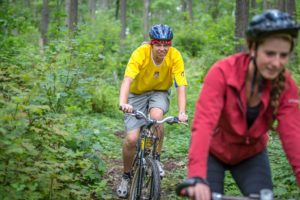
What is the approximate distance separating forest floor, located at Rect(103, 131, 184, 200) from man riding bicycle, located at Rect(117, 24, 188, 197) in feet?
1.83

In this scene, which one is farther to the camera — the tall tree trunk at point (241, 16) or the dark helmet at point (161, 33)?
the tall tree trunk at point (241, 16)

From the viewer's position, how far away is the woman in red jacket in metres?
2.83

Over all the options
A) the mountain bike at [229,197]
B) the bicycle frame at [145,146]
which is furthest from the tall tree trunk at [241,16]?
the mountain bike at [229,197]

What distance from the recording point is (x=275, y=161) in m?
7.15

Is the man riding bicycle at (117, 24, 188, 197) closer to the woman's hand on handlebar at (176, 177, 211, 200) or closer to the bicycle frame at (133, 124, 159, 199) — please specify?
the bicycle frame at (133, 124, 159, 199)

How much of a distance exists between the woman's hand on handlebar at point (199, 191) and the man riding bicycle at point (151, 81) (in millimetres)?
3024

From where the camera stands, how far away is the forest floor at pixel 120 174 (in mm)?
6715

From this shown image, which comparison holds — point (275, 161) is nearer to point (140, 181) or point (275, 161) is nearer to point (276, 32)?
point (140, 181)

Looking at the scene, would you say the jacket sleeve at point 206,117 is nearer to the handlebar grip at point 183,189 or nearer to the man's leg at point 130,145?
the handlebar grip at point 183,189

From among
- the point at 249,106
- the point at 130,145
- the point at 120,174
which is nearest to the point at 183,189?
the point at 249,106

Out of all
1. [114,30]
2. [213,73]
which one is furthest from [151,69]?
[114,30]

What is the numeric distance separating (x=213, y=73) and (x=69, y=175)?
3.07 metres

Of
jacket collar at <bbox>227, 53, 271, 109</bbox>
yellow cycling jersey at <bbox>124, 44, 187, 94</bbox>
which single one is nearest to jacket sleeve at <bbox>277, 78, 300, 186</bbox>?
jacket collar at <bbox>227, 53, 271, 109</bbox>

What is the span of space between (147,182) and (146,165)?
21 centimetres
